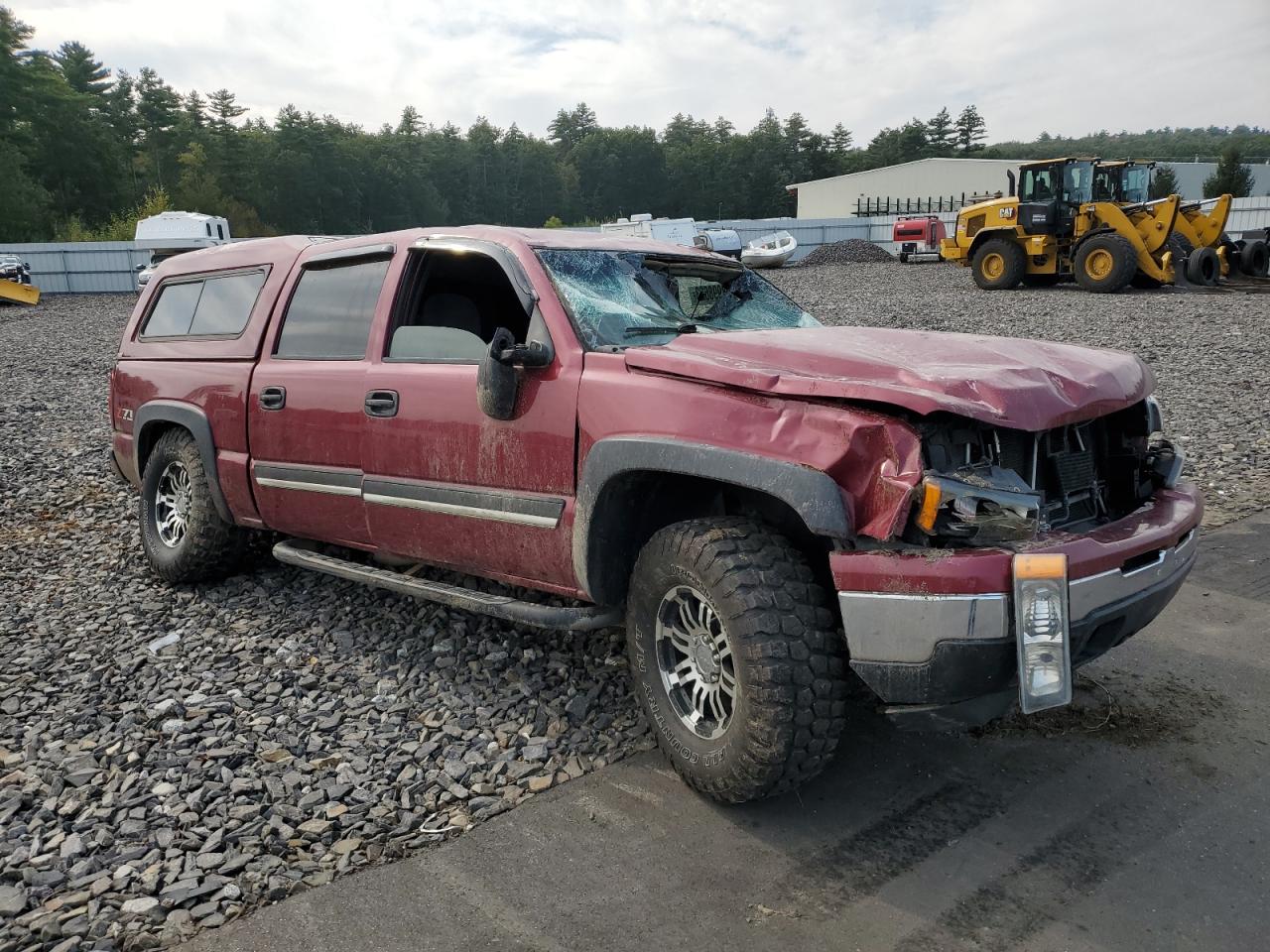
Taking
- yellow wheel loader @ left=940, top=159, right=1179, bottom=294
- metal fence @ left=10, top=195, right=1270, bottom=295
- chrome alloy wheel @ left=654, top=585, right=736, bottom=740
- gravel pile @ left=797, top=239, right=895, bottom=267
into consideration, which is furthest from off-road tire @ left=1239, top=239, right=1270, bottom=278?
chrome alloy wheel @ left=654, top=585, right=736, bottom=740

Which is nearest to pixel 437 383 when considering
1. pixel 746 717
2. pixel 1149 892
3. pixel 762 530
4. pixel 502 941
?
pixel 762 530

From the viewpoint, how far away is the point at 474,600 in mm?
3697

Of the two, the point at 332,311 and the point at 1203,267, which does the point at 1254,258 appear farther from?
the point at 332,311

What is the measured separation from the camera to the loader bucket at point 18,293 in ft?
83.8

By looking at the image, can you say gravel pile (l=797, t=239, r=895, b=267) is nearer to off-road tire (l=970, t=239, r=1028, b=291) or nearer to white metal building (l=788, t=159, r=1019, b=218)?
off-road tire (l=970, t=239, r=1028, b=291)

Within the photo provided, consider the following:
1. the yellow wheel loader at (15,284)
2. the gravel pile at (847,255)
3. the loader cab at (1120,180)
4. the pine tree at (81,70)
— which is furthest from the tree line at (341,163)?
the loader cab at (1120,180)

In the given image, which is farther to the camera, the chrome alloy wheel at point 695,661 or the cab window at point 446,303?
the cab window at point 446,303

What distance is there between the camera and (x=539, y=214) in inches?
4050

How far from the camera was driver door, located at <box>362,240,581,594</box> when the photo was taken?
11.2ft

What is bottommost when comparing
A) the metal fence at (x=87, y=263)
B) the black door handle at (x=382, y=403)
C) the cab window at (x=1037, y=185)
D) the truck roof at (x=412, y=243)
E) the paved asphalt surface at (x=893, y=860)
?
the paved asphalt surface at (x=893, y=860)

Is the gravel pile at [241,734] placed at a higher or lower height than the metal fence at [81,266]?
lower

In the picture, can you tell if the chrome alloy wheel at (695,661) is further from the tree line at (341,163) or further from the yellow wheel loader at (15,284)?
the tree line at (341,163)

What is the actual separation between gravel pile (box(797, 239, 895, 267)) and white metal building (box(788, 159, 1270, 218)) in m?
24.2

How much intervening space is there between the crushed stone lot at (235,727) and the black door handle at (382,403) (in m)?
1.08
